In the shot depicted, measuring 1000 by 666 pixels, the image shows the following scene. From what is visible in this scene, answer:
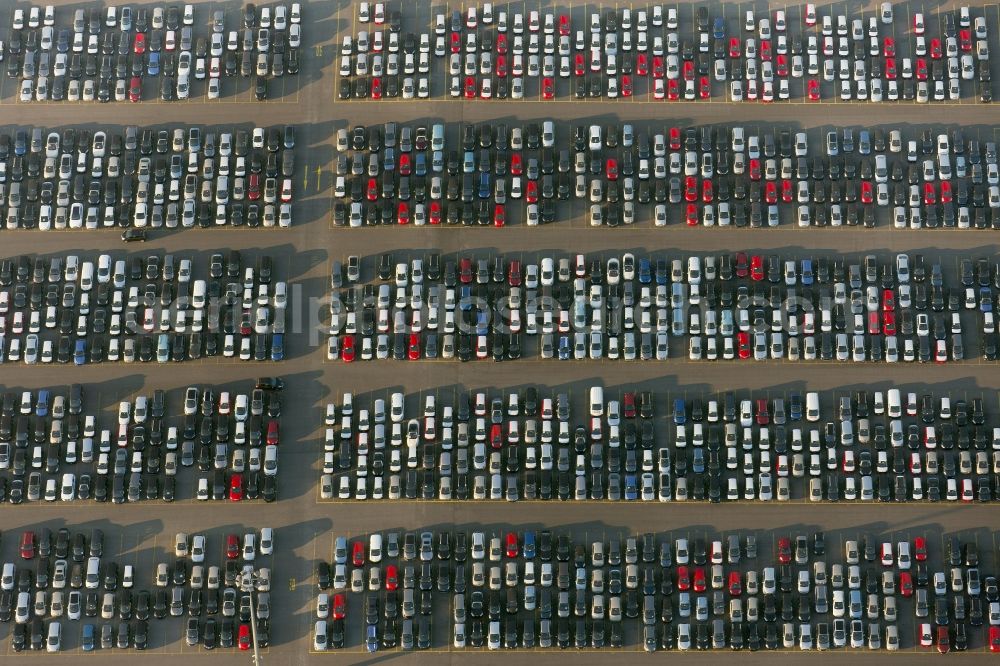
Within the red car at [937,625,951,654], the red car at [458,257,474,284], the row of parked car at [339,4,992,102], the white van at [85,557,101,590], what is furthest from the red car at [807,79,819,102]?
the white van at [85,557,101,590]

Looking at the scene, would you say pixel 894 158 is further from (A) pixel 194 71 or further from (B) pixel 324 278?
(A) pixel 194 71

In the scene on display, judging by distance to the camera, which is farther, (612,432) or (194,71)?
(194,71)

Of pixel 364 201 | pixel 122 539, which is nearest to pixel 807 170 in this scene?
pixel 364 201

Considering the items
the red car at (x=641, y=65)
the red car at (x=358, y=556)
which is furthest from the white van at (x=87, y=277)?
the red car at (x=641, y=65)

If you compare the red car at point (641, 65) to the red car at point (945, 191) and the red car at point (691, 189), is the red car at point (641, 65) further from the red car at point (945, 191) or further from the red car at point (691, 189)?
the red car at point (945, 191)

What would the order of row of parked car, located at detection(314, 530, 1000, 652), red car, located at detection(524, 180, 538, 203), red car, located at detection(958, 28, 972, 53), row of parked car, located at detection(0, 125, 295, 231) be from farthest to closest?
red car, located at detection(958, 28, 972, 53) → red car, located at detection(524, 180, 538, 203) → row of parked car, located at detection(0, 125, 295, 231) → row of parked car, located at detection(314, 530, 1000, 652)

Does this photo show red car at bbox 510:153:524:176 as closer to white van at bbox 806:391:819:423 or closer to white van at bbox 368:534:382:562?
white van at bbox 806:391:819:423
